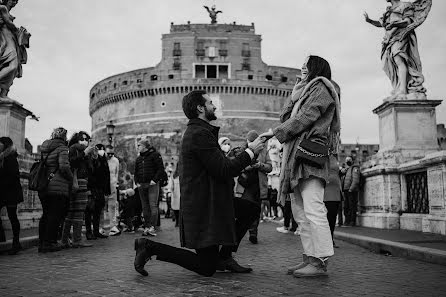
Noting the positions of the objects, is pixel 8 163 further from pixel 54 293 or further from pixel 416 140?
pixel 416 140

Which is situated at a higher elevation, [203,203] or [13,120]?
[13,120]

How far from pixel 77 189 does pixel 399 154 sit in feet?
16.4

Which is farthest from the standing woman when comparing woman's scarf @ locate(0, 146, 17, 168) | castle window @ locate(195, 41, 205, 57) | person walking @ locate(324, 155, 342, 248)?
castle window @ locate(195, 41, 205, 57)

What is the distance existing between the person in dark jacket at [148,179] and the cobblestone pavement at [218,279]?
9.32 feet

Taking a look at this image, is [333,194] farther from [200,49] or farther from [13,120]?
[200,49]

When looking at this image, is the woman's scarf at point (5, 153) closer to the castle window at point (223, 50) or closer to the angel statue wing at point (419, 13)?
the angel statue wing at point (419, 13)

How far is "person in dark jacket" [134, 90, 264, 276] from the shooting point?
3.20 m

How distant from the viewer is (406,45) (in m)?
7.96

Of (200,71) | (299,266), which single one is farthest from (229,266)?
(200,71)

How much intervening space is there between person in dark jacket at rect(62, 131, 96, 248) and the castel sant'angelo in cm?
4470

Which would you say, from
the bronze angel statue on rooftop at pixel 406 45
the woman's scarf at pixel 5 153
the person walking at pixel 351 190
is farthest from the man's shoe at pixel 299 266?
the person walking at pixel 351 190

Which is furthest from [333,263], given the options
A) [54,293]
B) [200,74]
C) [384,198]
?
[200,74]

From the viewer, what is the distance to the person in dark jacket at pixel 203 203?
320cm

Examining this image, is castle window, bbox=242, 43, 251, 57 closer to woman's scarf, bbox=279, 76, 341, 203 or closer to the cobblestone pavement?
the cobblestone pavement
